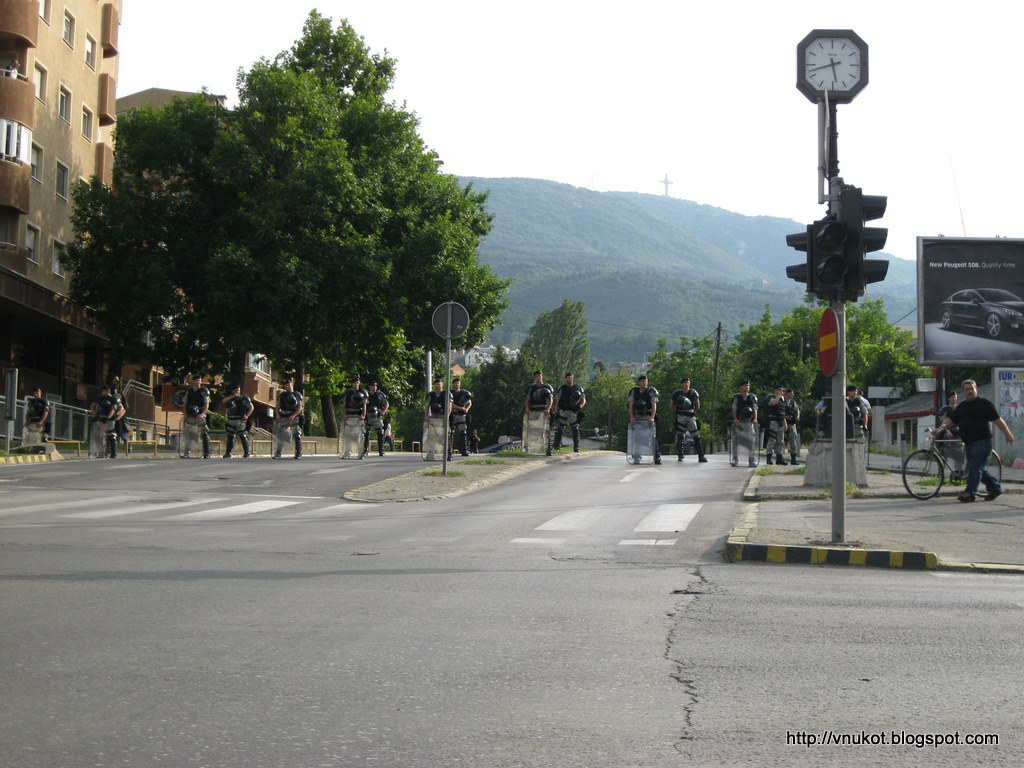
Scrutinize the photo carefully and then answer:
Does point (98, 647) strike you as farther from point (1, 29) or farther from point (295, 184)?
point (1, 29)

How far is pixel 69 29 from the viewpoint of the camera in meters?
43.4

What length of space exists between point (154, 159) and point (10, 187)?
456 centimetres

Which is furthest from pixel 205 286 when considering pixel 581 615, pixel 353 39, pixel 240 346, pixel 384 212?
pixel 581 615

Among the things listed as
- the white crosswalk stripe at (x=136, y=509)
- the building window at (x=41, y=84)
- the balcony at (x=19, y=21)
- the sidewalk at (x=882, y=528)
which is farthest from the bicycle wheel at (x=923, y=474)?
the building window at (x=41, y=84)

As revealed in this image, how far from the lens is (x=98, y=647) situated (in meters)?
6.22

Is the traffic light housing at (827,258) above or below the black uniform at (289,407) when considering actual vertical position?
above

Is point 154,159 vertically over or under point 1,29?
under

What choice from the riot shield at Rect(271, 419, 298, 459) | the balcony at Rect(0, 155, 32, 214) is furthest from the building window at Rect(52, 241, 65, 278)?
the riot shield at Rect(271, 419, 298, 459)

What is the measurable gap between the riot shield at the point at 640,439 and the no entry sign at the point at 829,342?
49.7ft

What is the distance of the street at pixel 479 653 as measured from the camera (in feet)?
15.1

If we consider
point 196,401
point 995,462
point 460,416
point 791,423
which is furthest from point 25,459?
point 995,462

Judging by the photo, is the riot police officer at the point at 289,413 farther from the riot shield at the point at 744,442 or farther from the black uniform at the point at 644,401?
the riot shield at the point at 744,442

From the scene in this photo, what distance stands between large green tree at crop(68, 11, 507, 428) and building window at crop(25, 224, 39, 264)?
131 cm

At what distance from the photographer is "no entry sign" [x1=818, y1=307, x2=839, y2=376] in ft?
36.9
